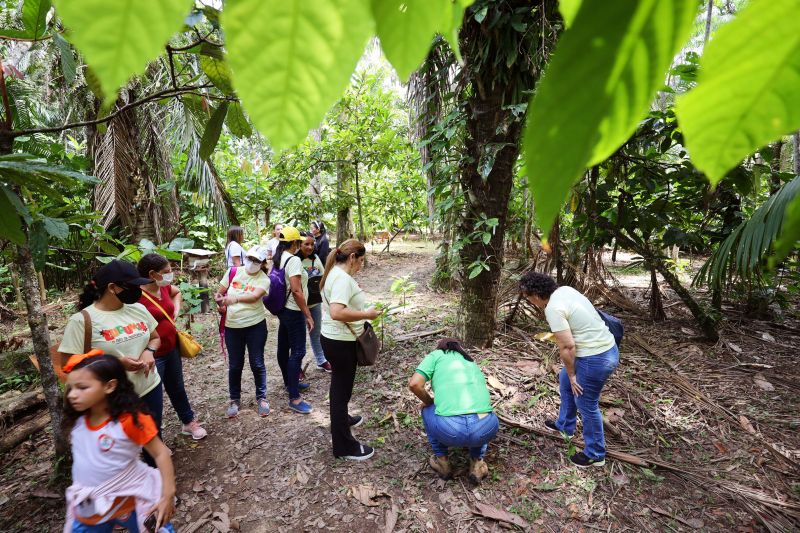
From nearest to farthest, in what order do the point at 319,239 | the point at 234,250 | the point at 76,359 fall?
the point at 76,359 < the point at 234,250 < the point at 319,239

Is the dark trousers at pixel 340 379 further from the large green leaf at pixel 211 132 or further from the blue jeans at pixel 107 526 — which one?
the large green leaf at pixel 211 132

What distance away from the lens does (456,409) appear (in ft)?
8.21

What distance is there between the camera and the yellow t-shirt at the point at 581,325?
2541 millimetres

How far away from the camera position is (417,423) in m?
3.20

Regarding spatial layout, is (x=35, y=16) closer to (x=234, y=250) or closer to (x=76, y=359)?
(x=76, y=359)

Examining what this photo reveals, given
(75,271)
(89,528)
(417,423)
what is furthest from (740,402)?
(75,271)

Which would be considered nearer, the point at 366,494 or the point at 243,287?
the point at 366,494

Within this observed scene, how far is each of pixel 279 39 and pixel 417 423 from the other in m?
3.31

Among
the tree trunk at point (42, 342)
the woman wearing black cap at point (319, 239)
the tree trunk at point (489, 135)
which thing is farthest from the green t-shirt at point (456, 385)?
the woman wearing black cap at point (319, 239)

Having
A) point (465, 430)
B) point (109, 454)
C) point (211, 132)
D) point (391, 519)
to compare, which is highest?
point (211, 132)

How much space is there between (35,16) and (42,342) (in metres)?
1.93

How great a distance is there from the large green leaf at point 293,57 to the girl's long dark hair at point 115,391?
204 cm

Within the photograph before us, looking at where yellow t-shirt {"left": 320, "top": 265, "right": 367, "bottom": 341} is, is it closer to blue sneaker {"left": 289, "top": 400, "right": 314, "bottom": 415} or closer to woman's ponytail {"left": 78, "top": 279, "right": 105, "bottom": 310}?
blue sneaker {"left": 289, "top": 400, "right": 314, "bottom": 415}

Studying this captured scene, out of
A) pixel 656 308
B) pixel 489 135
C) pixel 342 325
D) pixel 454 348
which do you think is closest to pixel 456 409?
pixel 454 348
